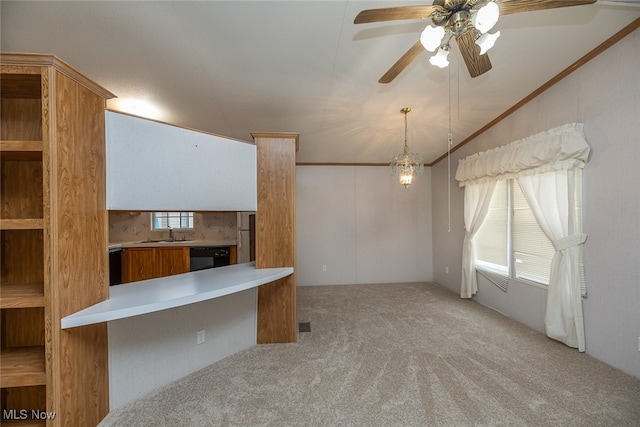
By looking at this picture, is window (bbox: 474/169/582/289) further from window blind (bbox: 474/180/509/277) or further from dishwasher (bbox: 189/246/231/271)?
dishwasher (bbox: 189/246/231/271)

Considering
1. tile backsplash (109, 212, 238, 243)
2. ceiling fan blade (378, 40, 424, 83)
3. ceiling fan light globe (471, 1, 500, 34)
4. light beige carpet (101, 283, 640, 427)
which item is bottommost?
light beige carpet (101, 283, 640, 427)

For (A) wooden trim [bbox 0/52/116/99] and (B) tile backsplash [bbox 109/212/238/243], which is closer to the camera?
(A) wooden trim [bbox 0/52/116/99]

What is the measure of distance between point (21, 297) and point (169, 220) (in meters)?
3.90

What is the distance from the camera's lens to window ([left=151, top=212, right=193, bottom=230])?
505 cm

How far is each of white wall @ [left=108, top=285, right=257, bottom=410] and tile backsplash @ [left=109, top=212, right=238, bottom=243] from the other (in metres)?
2.57

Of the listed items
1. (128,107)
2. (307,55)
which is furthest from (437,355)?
(128,107)

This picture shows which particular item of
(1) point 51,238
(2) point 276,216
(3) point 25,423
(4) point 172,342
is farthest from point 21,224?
(2) point 276,216

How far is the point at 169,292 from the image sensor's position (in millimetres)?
1860

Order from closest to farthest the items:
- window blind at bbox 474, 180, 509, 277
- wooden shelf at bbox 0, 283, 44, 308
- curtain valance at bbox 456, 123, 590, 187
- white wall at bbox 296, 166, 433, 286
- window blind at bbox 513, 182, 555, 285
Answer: wooden shelf at bbox 0, 283, 44, 308, curtain valance at bbox 456, 123, 590, 187, window blind at bbox 513, 182, 555, 285, window blind at bbox 474, 180, 509, 277, white wall at bbox 296, 166, 433, 286

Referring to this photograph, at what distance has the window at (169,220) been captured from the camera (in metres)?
5.05

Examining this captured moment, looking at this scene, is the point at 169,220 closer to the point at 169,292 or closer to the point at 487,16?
the point at 169,292

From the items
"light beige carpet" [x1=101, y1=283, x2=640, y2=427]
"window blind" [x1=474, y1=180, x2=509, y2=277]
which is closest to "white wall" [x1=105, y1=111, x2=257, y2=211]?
"light beige carpet" [x1=101, y1=283, x2=640, y2=427]

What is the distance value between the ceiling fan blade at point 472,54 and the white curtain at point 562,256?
1.76 m

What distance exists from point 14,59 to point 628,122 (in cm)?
426
